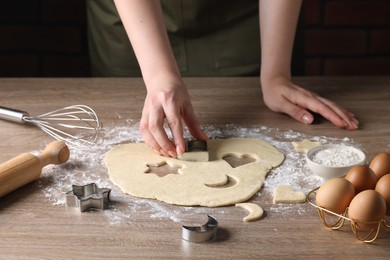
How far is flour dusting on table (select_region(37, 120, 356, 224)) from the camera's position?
1.06 metres

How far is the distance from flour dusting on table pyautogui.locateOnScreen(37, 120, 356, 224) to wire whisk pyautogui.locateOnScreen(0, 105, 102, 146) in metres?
0.03

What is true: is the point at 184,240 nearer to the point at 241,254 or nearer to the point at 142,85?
the point at 241,254

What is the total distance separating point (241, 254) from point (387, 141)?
1.65 ft

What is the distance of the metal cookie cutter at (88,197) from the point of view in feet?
3.48

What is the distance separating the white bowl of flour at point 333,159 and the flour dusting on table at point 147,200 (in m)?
0.02

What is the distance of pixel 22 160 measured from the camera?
1.13 metres

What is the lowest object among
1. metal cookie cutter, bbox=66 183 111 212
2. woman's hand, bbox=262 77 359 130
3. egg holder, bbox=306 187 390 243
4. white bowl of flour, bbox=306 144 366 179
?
egg holder, bbox=306 187 390 243

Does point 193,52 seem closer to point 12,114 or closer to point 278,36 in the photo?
point 278,36

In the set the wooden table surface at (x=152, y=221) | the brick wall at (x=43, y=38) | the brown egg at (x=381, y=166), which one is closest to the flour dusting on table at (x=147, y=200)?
the wooden table surface at (x=152, y=221)

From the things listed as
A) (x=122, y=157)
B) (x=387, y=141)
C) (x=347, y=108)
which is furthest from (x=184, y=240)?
(x=347, y=108)

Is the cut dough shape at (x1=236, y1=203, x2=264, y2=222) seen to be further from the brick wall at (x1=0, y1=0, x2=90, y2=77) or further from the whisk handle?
the brick wall at (x1=0, y1=0, x2=90, y2=77)

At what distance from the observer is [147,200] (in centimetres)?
110

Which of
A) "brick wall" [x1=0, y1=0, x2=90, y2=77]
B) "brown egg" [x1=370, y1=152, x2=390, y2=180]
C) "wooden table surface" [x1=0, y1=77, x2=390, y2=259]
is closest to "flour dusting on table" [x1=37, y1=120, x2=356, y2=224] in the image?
"wooden table surface" [x1=0, y1=77, x2=390, y2=259]

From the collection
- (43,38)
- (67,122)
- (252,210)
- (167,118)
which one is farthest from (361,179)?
(43,38)
